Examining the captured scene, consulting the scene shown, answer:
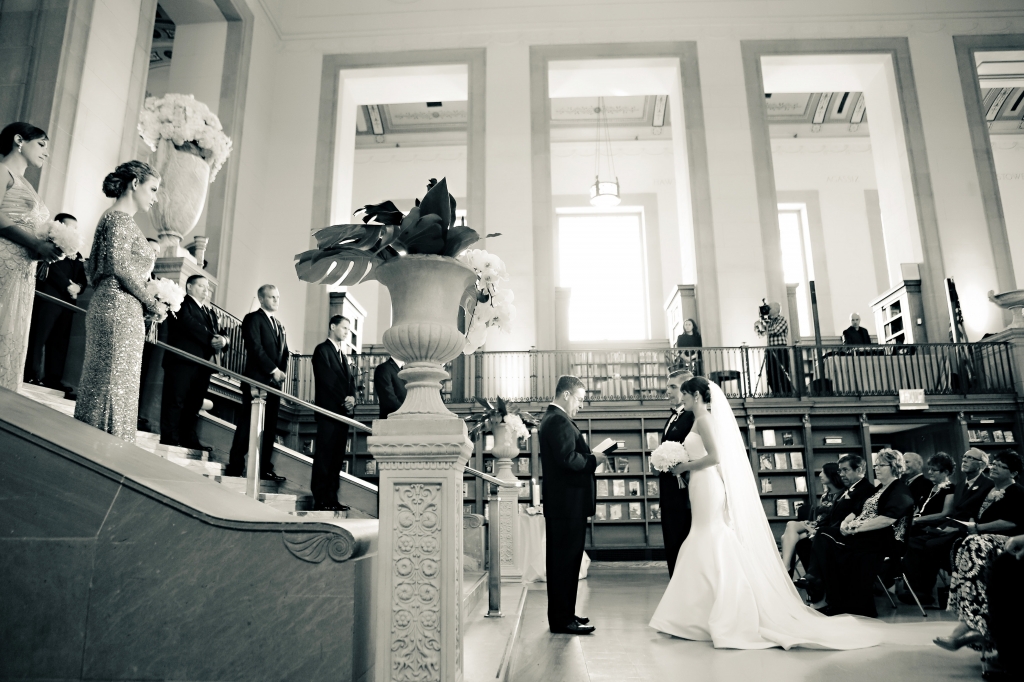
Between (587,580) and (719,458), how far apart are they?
3605mm

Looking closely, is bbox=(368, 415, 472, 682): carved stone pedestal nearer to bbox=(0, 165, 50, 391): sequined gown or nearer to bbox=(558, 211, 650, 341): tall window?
bbox=(0, 165, 50, 391): sequined gown

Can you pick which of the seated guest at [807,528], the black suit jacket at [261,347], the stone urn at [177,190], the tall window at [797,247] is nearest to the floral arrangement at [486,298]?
the black suit jacket at [261,347]

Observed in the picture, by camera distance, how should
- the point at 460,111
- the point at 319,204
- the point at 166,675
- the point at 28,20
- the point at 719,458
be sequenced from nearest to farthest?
1. the point at 166,675
2. the point at 719,458
3. the point at 28,20
4. the point at 319,204
5. the point at 460,111

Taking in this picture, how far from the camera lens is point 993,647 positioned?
307 centimetres

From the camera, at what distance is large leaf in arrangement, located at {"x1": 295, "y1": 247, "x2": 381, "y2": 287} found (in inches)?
94.0

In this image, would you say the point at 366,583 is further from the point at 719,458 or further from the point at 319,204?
the point at 319,204

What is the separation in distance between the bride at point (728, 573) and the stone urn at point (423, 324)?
230 centimetres

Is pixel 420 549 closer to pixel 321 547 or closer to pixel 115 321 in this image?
pixel 321 547

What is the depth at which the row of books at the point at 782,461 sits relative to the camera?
10008 millimetres

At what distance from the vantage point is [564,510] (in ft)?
13.1

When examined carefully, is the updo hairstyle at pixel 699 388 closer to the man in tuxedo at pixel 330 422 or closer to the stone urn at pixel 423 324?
the man in tuxedo at pixel 330 422

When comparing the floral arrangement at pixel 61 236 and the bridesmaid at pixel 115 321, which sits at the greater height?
the floral arrangement at pixel 61 236

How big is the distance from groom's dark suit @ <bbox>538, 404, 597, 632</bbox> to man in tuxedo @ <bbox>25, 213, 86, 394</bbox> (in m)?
3.13

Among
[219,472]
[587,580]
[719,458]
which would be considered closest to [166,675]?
[219,472]
